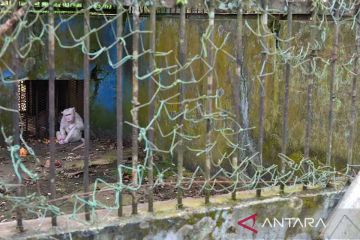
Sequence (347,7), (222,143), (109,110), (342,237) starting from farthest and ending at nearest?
(109,110) < (222,143) < (347,7) < (342,237)

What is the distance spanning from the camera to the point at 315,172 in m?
3.51

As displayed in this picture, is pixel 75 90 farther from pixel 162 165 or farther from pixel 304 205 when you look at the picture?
pixel 304 205

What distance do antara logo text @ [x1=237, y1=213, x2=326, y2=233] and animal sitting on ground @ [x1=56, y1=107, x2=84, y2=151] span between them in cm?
646

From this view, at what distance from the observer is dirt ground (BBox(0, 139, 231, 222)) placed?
619cm

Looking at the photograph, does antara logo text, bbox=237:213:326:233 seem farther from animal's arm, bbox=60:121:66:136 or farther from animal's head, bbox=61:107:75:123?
animal's arm, bbox=60:121:66:136

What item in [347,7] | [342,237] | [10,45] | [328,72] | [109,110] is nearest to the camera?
[10,45]

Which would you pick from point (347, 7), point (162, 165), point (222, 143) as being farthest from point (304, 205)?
point (162, 165)

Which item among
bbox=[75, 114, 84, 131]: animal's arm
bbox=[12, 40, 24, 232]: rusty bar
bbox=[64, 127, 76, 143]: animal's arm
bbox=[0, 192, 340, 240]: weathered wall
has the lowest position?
bbox=[64, 127, 76, 143]: animal's arm

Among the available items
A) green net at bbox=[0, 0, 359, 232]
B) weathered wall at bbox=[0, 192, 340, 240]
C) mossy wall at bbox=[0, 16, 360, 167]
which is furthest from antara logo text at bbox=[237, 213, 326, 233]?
mossy wall at bbox=[0, 16, 360, 167]

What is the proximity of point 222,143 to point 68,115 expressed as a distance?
148 inches

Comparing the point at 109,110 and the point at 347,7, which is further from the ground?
the point at 347,7

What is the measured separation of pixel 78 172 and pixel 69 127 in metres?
2.04


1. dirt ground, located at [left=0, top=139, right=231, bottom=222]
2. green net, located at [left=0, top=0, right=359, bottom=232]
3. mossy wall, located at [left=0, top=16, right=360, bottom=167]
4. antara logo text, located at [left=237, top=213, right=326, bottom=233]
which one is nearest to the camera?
green net, located at [left=0, top=0, right=359, bottom=232]

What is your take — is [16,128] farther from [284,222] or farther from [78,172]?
[78,172]
